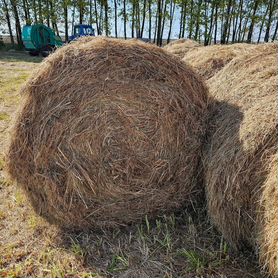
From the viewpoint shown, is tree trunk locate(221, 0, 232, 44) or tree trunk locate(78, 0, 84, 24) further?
tree trunk locate(78, 0, 84, 24)

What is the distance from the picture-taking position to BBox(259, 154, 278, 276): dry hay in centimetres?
197

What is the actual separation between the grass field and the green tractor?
19005 millimetres

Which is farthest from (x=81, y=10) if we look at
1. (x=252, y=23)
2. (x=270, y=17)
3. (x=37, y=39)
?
(x=270, y=17)

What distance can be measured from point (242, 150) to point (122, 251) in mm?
1199

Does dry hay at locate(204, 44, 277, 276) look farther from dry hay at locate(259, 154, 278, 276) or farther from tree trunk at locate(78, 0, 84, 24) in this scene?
tree trunk at locate(78, 0, 84, 24)

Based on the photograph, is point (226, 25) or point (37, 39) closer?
point (37, 39)

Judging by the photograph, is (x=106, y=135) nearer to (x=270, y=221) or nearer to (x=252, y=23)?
(x=270, y=221)

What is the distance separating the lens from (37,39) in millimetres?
20906

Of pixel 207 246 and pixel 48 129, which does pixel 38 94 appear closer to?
pixel 48 129

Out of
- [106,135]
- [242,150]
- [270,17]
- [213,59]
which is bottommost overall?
[270,17]

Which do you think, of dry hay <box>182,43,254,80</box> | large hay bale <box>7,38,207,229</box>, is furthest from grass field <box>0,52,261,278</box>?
dry hay <box>182,43,254,80</box>

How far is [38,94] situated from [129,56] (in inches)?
32.0

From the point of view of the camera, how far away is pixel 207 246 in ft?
8.66

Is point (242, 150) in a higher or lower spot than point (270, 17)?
higher
